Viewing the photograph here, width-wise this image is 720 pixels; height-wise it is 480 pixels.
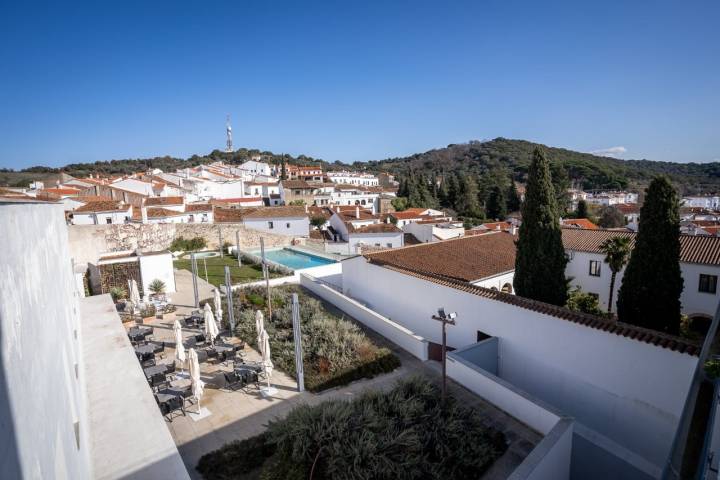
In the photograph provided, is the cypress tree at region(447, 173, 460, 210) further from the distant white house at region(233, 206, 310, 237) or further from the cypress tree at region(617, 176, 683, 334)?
the cypress tree at region(617, 176, 683, 334)

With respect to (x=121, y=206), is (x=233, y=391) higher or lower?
lower

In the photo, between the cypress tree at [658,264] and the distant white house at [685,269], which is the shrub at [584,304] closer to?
the distant white house at [685,269]

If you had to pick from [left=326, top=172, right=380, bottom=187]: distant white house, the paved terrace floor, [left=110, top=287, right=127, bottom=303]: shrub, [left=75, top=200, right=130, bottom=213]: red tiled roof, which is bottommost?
the paved terrace floor

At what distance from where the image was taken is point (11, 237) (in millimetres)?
2543

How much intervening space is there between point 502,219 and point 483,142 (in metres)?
96.0

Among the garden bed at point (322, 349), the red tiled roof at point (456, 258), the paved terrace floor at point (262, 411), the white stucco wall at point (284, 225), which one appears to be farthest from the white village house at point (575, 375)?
the white stucco wall at point (284, 225)

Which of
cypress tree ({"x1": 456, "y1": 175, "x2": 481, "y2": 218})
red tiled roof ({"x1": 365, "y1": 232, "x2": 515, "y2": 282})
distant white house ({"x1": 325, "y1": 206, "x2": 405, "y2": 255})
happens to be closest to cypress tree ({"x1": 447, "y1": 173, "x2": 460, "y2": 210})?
cypress tree ({"x1": 456, "y1": 175, "x2": 481, "y2": 218})

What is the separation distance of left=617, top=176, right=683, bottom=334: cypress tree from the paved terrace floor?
7210 mm

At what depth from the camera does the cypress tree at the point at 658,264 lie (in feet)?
41.6

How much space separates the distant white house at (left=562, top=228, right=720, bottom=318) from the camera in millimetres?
20328

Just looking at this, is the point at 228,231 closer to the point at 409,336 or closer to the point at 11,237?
the point at 409,336

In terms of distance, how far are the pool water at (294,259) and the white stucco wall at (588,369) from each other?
18.5 metres

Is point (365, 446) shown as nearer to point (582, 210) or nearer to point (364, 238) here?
point (364, 238)

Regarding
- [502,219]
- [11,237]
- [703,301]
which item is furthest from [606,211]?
[11,237]
